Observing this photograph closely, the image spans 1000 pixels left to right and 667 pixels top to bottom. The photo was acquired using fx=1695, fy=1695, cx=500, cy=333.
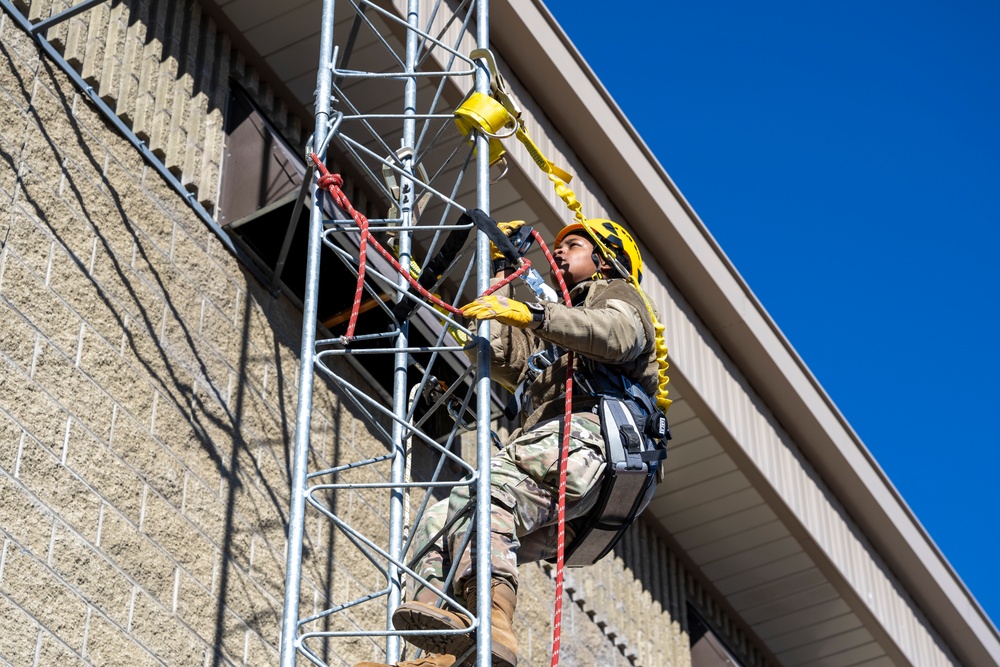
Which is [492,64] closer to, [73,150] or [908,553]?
[73,150]

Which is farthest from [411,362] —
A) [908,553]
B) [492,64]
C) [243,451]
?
[908,553]

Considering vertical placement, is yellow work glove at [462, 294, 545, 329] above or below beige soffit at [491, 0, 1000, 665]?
below

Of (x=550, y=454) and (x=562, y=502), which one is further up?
(x=550, y=454)

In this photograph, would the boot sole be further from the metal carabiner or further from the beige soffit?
the beige soffit

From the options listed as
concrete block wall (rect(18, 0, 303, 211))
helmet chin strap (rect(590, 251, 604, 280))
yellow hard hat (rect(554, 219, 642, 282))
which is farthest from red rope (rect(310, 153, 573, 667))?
concrete block wall (rect(18, 0, 303, 211))

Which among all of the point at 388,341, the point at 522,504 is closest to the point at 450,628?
the point at 522,504

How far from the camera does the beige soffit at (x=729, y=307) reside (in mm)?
11953

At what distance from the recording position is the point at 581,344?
7.69 m

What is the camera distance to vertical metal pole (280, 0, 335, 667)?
6848mm

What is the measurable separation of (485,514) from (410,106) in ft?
11.1

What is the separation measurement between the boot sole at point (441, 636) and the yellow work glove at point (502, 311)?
1.33m

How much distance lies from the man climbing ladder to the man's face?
0.09 metres

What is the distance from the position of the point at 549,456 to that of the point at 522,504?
271 millimetres

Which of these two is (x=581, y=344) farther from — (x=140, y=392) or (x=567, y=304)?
(x=140, y=392)
